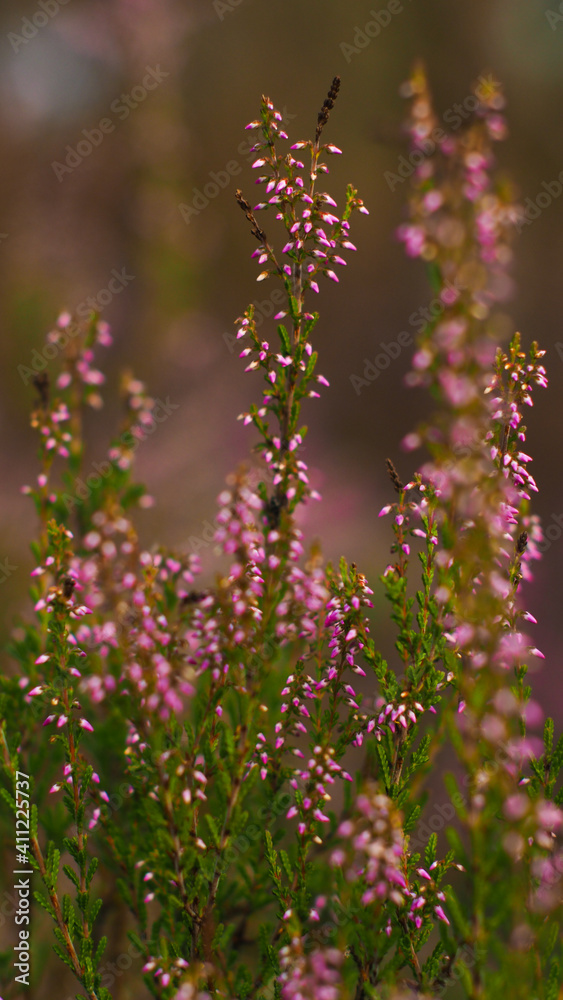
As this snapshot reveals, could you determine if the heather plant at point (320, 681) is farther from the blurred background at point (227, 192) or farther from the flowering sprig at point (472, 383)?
the blurred background at point (227, 192)

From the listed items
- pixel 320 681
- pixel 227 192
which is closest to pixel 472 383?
pixel 320 681

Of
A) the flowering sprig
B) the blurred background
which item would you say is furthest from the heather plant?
the blurred background

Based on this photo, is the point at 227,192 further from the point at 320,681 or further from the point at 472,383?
the point at 472,383

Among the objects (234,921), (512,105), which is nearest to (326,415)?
(512,105)

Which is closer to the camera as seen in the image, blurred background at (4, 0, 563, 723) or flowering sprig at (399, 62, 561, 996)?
flowering sprig at (399, 62, 561, 996)

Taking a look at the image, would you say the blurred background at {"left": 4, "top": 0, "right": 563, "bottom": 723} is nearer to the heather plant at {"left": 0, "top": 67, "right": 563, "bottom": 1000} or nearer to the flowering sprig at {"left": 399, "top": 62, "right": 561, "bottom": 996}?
the heather plant at {"left": 0, "top": 67, "right": 563, "bottom": 1000}

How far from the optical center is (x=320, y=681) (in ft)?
3.14

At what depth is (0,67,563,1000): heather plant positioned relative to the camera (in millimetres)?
547

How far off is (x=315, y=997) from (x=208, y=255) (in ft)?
8.64

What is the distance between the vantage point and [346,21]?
9.23 ft

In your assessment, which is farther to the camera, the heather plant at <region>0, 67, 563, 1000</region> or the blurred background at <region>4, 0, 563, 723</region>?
the blurred background at <region>4, 0, 563, 723</region>

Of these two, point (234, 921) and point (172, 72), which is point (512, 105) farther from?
point (234, 921)

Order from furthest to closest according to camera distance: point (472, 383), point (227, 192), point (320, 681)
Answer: point (227, 192) < point (320, 681) < point (472, 383)

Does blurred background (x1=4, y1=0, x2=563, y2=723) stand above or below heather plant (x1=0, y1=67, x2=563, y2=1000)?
above
